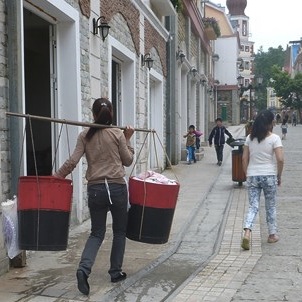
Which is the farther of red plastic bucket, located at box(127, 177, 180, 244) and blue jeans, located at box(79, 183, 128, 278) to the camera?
red plastic bucket, located at box(127, 177, 180, 244)

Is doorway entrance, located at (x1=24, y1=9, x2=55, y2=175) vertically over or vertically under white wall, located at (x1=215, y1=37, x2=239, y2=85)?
under

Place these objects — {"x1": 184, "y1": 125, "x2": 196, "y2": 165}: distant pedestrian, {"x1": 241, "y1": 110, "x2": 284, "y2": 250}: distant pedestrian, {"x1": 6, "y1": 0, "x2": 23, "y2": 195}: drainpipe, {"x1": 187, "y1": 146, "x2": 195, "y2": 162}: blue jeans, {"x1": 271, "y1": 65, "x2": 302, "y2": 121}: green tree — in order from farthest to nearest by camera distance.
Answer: {"x1": 271, "y1": 65, "x2": 302, "y2": 121}: green tree → {"x1": 187, "y1": 146, "x2": 195, "y2": 162}: blue jeans → {"x1": 184, "y1": 125, "x2": 196, "y2": 165}: distant pedestrian → {"x1": 241, "y1": 110, "x2": 284, "y2": 250}: distant pedestrian → {"x1": 6, "y1": 0, "x2": 23, "y2": 195}: drainpipe

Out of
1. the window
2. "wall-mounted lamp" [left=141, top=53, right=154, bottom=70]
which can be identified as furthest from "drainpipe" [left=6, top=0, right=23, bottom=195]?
the window

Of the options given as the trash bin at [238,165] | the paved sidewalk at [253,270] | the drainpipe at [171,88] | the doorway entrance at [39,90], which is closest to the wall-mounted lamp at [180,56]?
the drainpipe at [171,88]

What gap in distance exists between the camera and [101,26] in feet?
28.6

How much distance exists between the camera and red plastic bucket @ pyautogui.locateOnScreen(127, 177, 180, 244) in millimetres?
5008

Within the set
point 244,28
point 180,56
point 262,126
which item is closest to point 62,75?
point 262,126

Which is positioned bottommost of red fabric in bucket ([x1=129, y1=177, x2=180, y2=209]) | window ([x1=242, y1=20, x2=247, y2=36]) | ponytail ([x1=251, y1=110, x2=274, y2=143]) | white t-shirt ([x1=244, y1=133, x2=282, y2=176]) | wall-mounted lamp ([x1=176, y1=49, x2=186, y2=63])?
red fabric in bucket ([x1=129, y1=177, x2=180, y2=209])

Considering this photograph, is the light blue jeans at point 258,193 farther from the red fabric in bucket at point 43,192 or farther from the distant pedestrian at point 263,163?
the red fabric in bucket at point 43,192

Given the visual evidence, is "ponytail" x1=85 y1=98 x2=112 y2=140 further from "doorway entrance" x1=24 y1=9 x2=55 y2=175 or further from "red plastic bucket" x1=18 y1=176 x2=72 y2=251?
"doorway entrance" x1=24 y1=9 x2=55 y2=175

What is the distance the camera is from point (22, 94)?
5.71 metres

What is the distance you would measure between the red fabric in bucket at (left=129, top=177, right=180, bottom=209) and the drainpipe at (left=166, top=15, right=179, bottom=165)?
11.9 metres

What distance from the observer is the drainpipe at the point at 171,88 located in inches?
672

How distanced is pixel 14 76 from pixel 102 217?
74.0 inches
